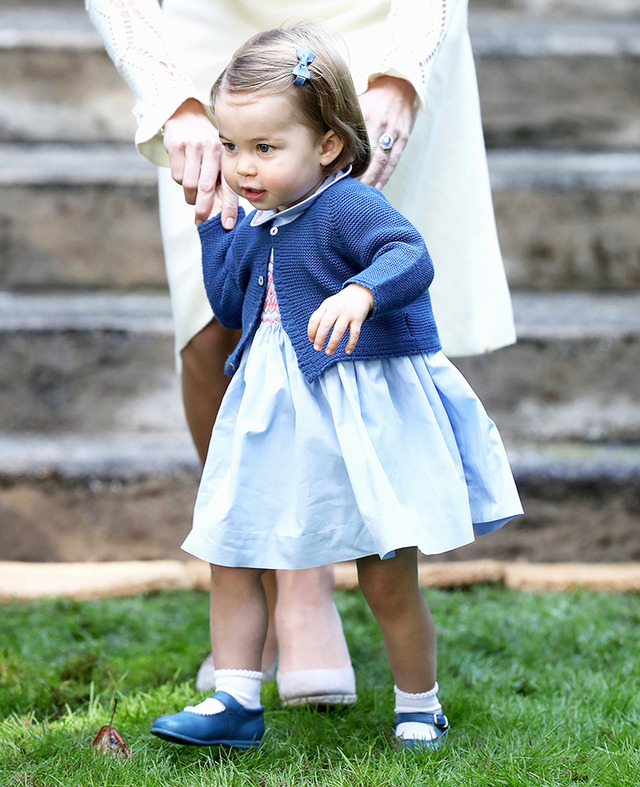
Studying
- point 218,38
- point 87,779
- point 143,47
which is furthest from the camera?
point 218,38

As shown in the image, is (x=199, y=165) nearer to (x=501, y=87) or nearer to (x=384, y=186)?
(x=384, y=186)

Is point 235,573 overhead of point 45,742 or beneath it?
overhead

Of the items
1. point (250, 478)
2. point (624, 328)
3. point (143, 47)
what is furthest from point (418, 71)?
point (624, 328)

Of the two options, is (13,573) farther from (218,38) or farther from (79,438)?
(218,38)

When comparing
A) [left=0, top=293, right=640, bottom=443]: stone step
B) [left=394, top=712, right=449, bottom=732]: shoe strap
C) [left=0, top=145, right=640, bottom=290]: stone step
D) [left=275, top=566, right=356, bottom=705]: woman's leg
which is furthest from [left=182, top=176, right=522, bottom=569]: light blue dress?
[left=0, top=145, right=640, bottom=290]: stone step

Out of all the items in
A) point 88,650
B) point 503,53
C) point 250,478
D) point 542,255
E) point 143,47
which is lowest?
point 88,650

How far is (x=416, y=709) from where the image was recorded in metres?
1.73

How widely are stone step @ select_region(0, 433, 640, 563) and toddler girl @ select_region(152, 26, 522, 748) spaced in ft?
4.82

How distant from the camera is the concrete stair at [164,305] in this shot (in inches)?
124

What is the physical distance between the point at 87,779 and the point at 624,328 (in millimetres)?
2373

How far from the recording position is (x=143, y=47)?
72.3 inches

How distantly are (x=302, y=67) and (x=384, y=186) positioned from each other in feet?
1.55

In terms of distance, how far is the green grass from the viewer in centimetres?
158

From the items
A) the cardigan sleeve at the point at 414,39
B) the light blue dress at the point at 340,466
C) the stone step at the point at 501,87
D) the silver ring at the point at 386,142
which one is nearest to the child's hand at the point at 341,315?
the light blue dress at the point at 340,466
